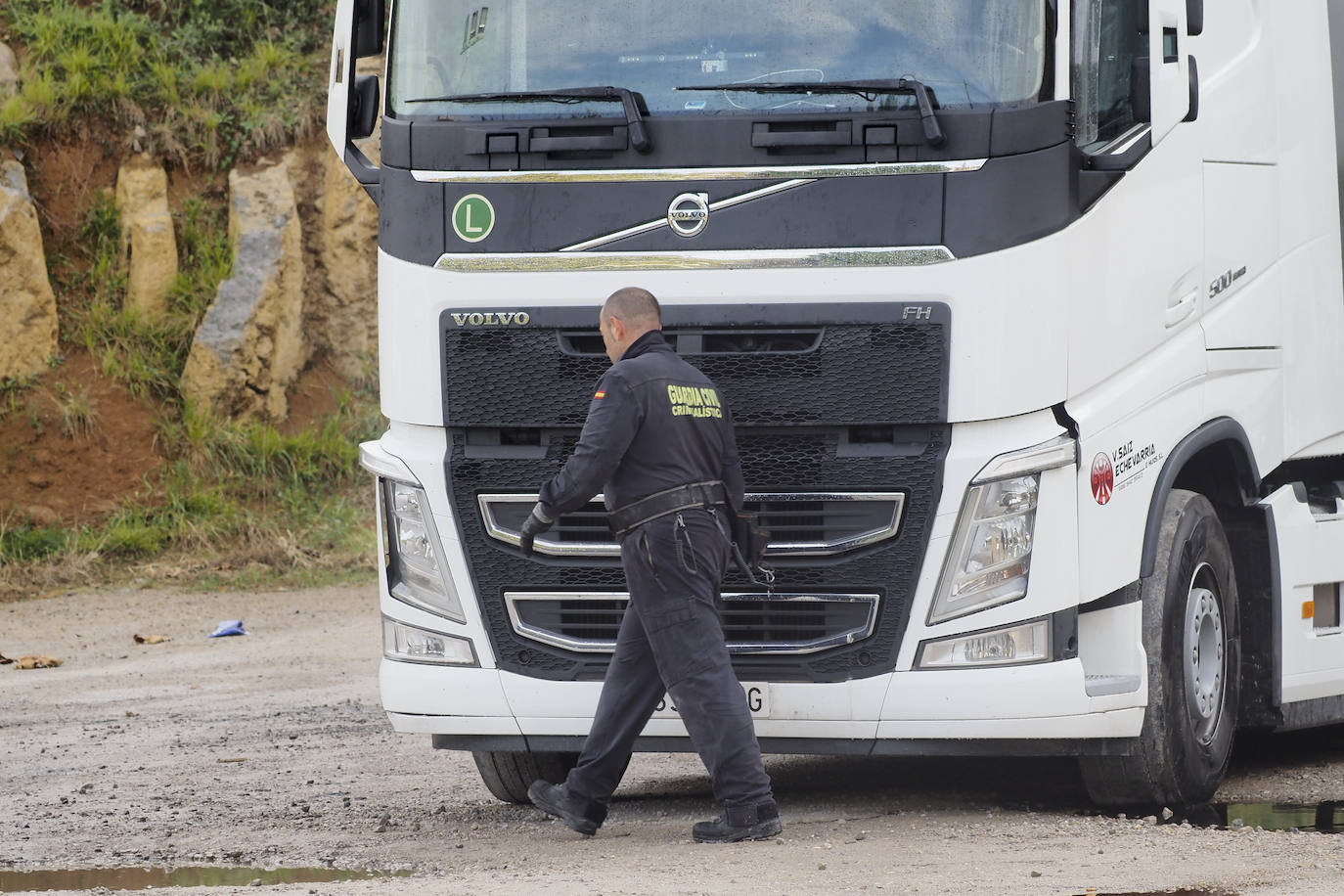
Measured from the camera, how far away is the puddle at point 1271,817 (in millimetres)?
7141

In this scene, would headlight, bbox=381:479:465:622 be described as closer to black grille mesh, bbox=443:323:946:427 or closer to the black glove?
black grille mesh, bbox=443:323:946:427

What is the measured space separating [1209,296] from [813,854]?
258cm

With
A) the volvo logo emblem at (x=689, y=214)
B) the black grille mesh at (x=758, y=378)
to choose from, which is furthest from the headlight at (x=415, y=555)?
the volvo logo emblem at (x=689, y=214)

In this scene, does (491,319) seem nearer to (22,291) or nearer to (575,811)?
(575,811)

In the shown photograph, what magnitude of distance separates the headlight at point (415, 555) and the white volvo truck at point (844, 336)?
0.01 meters

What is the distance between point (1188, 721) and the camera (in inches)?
283

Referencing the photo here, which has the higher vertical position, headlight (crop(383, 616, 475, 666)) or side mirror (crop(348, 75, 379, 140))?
side mirror (crop(348, 75, 379, 140))

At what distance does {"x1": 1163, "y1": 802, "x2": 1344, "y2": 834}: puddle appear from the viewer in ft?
23.4

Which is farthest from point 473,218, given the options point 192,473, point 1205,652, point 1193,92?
point 192,473

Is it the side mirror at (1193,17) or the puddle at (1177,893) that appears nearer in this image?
the puddle at (1177,893)

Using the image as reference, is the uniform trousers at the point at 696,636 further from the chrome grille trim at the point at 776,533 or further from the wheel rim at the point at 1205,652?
the wheel rim at the point at 1205,652

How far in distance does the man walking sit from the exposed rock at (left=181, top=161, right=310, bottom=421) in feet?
35.9

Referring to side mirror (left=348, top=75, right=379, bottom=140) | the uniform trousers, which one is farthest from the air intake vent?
side mirror (left=348, top=75, right=379, bottom=140)

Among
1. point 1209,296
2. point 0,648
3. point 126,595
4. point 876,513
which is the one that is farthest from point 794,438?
point 126,595
